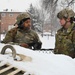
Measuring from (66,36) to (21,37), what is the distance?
73 centimetres

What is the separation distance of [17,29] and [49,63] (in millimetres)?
2448

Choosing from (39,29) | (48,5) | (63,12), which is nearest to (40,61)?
(63,12)

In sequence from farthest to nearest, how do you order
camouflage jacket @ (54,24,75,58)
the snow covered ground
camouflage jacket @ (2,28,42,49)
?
camouflage jacket @ (2,28,42,49) < camouflage jacket @ (54,24,75,58) < the snow covered ground

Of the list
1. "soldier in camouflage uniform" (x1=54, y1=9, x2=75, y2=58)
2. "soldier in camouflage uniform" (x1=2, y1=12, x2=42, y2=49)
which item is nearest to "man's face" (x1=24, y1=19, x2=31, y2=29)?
"soldier in camouflage uniform" (x1=2, y1=12, x2=42, y2=49)

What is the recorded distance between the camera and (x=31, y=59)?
81.4 inches

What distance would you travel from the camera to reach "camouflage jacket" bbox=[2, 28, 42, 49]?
170 inches

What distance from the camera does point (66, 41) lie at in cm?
393

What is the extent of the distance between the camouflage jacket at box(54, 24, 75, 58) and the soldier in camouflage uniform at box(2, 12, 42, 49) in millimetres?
495

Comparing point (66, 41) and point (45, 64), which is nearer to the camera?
point (45, 64)

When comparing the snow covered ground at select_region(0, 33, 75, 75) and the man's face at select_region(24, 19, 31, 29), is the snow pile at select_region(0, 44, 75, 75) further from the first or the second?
the man's face at select_region(24, 19, 31, 29)

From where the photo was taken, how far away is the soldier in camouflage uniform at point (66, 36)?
3894 mm

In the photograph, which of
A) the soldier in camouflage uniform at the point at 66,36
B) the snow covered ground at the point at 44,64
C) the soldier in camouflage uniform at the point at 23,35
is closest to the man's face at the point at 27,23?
the soldier in camouflage uniform at the point at 23,35

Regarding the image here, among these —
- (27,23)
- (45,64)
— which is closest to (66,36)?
(27,23)

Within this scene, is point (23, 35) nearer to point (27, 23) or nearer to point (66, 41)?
point (27, 23)
